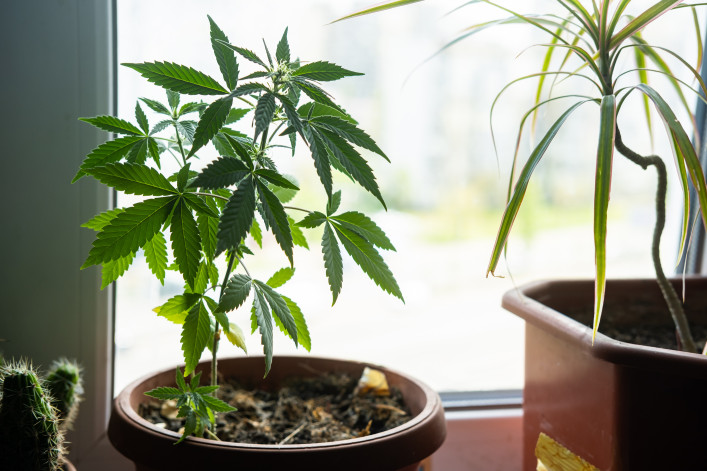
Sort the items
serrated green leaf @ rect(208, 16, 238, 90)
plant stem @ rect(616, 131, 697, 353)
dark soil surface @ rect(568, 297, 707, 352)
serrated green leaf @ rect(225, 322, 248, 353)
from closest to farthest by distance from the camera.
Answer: serrated green leaf @ rect(208, 16, 238, 90)
serrated green leaf @ rect(225, 322, 248, 353)
plant stem @ rect(616, 131, 697, 353)
dark soil surface @ rect(568, 297, 707, 352)

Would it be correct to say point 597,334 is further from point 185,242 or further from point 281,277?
point 185,242

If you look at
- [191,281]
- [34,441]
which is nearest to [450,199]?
[191,281]

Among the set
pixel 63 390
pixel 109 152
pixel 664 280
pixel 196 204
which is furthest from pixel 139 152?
pixel 664 280

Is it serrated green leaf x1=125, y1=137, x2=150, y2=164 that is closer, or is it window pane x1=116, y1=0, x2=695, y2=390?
serrated green leaf x1=125, y1=137, x2=150, y2=164

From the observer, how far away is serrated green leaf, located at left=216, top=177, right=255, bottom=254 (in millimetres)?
538

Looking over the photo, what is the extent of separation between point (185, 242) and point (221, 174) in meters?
0.08

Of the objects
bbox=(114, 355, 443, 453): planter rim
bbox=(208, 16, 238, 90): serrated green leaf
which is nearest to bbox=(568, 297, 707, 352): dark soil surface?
bbox=(114, 355, 443, 453): planter rim

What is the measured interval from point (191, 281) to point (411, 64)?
69 centimetres

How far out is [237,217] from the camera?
1.81 feet

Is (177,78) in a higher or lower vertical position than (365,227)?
higher

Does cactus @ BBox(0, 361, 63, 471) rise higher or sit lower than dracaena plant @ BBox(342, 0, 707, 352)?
lower

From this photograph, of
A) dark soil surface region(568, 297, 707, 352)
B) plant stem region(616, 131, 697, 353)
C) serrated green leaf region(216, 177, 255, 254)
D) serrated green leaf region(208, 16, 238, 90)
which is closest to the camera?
serrated green leaf region(216, 177, 255, 254)

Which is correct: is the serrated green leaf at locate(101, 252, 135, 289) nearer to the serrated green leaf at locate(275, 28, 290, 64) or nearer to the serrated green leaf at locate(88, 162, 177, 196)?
the serrated green leaf at locate(88, 162, 177, 196)

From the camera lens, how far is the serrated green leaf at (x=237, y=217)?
54 centimetres
